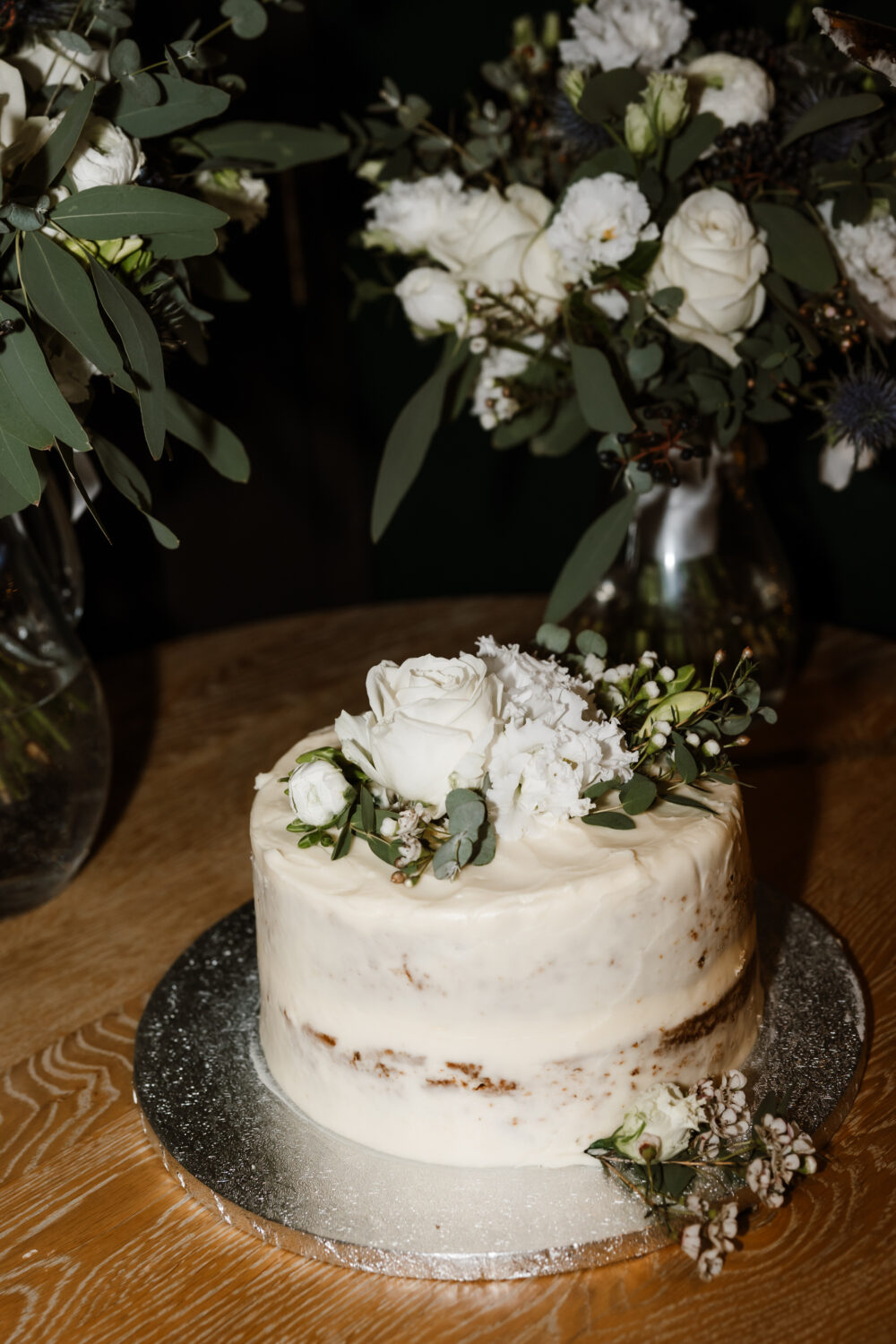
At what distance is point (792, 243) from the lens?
1.29 metres

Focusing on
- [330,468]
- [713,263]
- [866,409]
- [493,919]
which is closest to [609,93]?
[713,263]

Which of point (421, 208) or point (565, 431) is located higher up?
point (421, 208)

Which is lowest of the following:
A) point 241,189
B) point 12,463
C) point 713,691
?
point 713,691

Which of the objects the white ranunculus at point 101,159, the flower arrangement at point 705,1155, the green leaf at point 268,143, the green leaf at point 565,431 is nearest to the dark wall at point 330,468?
the green leaf at point 565,431

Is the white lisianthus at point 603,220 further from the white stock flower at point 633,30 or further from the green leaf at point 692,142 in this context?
the white stock flower at point 633,30

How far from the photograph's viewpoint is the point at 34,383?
1.00 meters

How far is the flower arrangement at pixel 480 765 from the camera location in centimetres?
87

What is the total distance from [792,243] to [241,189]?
566 millimetres

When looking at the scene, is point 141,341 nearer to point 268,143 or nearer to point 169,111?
point 169,111

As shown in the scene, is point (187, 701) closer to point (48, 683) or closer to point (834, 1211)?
point (48, 683)

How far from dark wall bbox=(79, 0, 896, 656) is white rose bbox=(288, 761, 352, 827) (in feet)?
6.53

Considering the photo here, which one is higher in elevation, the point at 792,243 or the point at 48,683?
the point at 792,243

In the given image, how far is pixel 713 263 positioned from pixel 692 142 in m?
0.14

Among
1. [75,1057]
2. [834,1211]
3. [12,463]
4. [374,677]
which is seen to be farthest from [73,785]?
[834,1211]
